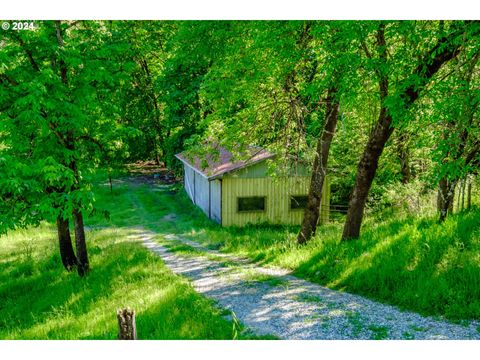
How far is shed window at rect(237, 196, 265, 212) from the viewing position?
2373cm

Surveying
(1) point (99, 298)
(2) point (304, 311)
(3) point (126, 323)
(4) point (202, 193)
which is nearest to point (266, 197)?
(4) point (202, 193)

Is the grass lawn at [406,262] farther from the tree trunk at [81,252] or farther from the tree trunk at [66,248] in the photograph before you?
the tree trunk at [66,248]

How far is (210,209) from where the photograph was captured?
25469mm

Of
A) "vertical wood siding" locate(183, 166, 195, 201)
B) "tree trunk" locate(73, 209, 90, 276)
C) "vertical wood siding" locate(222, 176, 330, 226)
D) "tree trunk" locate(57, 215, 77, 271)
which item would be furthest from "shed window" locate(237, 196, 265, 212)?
"tree trunk" locate(73, 209, 90, 276)

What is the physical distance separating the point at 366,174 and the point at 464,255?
3.73m

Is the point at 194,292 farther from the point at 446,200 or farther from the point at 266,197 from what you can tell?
the point at 266,197

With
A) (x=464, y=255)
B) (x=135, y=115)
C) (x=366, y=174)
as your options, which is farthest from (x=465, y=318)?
(x=135, y=115)

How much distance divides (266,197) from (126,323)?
18215mm

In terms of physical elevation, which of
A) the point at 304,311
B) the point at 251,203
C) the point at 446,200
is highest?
the point at 446,200

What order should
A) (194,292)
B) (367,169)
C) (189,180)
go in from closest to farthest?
(194,292), (367,169), (189,180)

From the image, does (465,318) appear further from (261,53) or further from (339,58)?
(261,53)

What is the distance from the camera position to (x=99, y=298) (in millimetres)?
11156

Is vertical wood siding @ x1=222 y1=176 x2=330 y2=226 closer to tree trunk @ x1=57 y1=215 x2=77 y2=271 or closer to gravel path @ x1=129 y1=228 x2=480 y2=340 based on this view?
tree trunk @ x1=57 y1=215 x2=77 y2=271

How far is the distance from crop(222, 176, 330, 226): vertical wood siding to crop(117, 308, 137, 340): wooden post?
17.2m
